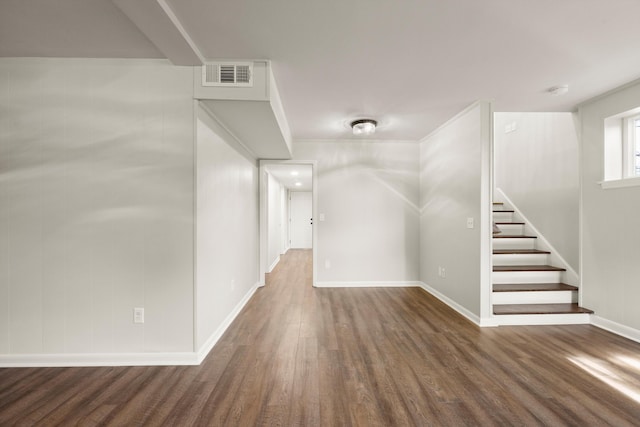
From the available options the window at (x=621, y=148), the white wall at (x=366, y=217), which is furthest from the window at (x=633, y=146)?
the white wall at (x=366, y=217)

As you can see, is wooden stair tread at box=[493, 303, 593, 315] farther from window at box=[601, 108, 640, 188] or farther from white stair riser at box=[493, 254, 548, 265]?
window at box=[601, 108, 640, 188]

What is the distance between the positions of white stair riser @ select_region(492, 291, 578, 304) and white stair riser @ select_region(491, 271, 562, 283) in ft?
0.80

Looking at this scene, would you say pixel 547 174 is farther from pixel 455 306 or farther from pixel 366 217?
pixel 366 217

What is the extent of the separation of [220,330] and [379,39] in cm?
293

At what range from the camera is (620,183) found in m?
2.69

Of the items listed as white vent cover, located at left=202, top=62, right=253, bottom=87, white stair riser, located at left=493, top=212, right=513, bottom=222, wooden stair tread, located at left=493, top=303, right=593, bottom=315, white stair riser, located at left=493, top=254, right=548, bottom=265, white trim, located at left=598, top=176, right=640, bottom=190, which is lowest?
wooden stair tread, located at left=493, top=303, right=593, bottom=315

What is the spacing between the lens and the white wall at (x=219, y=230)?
7.66 feet

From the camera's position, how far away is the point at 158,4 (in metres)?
1.49

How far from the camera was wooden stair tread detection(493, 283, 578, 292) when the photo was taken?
3.19 metres

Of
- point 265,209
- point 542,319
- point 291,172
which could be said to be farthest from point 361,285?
point 291,172

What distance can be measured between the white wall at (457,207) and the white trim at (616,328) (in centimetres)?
120

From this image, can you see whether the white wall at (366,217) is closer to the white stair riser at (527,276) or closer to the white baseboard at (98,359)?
the white stair riser at (527,276)

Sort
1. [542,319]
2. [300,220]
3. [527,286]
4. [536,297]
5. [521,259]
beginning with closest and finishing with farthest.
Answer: [542,319]
[536,297]
[527,286]
[521,259]
[300,220]

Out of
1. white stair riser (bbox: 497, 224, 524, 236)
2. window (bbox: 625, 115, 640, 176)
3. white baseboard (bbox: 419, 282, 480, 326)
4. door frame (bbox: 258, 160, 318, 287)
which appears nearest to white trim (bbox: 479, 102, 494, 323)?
white baseboard (bbox: 419, 282, 480, 326)
